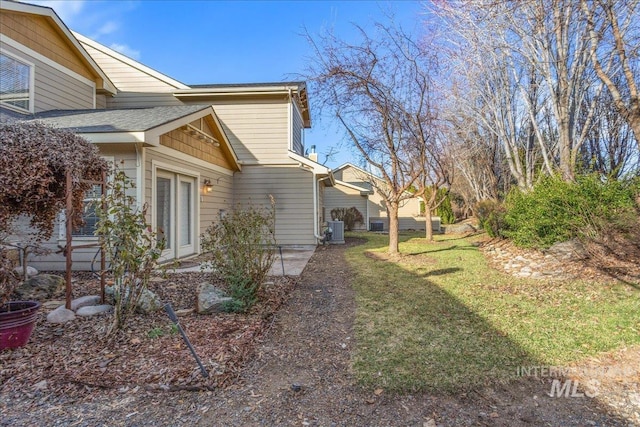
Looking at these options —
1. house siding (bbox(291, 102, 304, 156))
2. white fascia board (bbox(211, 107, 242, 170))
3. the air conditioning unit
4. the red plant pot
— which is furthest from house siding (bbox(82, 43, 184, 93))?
the red plant pot

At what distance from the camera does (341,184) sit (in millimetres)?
21156

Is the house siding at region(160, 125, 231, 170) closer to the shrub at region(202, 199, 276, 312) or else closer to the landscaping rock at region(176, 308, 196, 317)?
the shrub at region(202, 199, 276, 312)

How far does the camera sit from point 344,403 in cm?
258

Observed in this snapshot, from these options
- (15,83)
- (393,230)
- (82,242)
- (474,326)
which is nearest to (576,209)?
(393,230)

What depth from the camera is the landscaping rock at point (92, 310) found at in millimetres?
4316

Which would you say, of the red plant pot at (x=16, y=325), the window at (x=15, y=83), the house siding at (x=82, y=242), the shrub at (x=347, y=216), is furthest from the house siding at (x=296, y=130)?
the red plant pot at (x=16, y=325)

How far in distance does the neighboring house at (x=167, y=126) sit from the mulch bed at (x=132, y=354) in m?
3.29

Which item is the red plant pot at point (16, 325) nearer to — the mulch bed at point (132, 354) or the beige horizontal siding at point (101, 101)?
the mulch bed at point (132, 354)

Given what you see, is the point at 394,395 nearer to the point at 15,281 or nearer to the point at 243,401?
the point at 243,401

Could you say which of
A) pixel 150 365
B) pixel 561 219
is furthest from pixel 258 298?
pixel 561 219

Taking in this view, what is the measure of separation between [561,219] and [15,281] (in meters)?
9.03

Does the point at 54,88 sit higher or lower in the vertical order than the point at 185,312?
higher

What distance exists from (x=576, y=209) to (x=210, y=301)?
23.4ft

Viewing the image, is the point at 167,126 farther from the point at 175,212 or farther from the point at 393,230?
the point at 393,230
